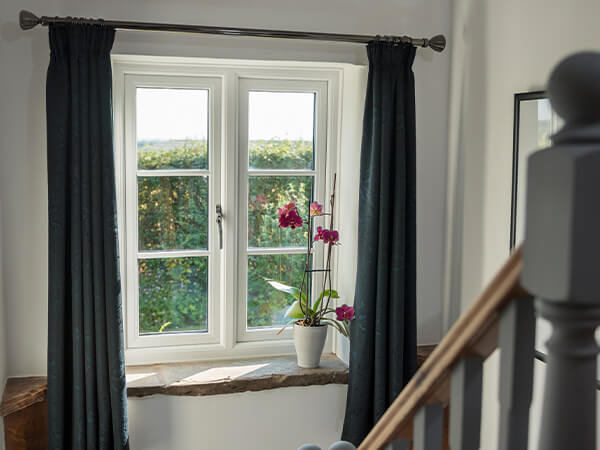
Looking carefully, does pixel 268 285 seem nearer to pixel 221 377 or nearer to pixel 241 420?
pixel 221 377

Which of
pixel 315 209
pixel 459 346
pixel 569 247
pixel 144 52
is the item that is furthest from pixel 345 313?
pixel 569 247

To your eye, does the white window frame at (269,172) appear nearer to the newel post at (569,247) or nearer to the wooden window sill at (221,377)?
the wooden window sill at (221,377)

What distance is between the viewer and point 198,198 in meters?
3.23

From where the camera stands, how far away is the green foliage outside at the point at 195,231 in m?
3.19

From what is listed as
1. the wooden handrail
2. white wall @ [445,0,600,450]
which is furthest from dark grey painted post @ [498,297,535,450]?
white wall @ [445,0,600,450]

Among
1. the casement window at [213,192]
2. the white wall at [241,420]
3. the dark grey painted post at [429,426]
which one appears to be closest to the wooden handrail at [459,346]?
the dark grey painted post at [429,426]

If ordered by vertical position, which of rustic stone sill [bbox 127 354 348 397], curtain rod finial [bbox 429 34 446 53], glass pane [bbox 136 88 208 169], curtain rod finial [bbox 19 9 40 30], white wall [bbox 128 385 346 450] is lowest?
white wall [bbox 128 385 346 450]

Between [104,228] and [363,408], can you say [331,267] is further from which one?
[104,228]

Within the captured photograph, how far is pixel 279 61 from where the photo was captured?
3.04 m

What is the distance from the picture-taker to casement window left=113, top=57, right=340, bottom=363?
124 inches

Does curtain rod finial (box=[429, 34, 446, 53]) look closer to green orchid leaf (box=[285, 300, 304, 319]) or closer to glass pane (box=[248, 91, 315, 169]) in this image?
glass pane (box=[248, 91, 315, 169])

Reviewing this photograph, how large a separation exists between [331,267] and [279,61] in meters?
1.07

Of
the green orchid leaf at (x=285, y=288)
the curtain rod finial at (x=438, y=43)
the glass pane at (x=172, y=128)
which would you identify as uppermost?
the curtain rod finial at (x=438, y=43)

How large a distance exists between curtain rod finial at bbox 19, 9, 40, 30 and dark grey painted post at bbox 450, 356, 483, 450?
7.99 ft
